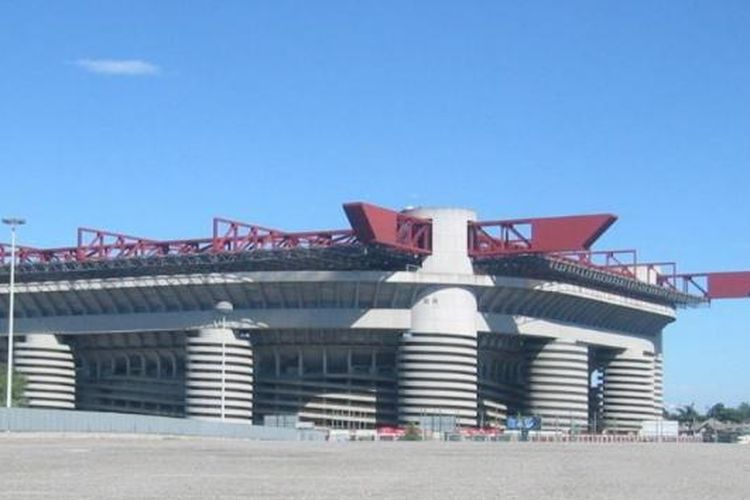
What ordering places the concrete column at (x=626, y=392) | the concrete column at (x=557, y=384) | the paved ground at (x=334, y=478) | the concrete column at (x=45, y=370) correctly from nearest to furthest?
1. the paved ground at (x=334, y=478)
2. the concrete column at (x=557, y=384)
3. the concrete column at (x=45, y=370)
4. the concrete column at (x=626, y=392)

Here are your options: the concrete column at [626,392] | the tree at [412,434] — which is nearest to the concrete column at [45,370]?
the tree at [412,434]

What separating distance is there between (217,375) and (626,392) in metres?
39.3

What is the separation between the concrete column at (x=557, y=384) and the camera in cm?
12225

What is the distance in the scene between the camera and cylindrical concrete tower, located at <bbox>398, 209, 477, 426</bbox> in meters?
113

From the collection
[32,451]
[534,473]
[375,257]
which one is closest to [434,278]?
[375,257]

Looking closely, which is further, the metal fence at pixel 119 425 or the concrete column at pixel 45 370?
the concrete column at pixel 45 370

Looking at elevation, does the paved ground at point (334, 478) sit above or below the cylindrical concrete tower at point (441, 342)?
below

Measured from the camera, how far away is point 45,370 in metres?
124

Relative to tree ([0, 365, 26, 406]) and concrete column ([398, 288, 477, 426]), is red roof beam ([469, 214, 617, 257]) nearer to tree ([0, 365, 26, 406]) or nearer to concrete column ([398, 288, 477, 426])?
concrete column ([398, 288, 477, 426])

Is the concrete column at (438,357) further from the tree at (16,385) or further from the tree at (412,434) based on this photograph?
the tree at (16,385)

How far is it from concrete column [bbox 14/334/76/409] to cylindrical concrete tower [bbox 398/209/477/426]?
29.3 m

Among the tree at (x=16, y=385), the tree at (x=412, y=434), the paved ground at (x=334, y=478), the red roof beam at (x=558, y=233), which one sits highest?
the red roof beam at (x=558, y=233)

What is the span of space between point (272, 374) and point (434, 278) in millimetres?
18589

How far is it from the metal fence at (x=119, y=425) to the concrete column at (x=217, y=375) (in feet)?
77.3
